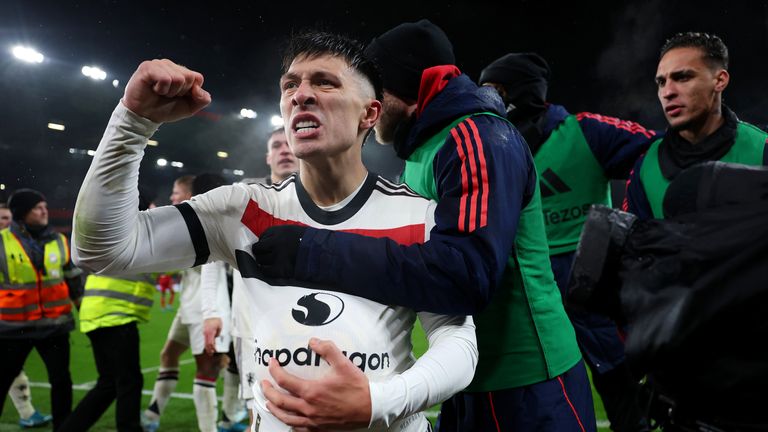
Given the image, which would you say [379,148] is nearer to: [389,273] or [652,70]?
[652,70]

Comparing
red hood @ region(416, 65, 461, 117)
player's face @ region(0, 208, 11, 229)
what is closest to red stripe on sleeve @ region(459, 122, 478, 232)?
red hood @ region(416, 65, 461, 117)

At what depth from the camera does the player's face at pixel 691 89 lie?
10.2 feet

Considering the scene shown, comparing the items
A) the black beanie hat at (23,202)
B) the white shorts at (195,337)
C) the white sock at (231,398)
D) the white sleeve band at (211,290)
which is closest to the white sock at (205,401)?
the white shorts at (195,337)

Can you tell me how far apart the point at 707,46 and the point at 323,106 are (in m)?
2.57

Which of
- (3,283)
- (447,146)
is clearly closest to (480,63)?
(3,283)

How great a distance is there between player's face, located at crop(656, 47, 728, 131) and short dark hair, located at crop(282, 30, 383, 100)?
79.4 inches

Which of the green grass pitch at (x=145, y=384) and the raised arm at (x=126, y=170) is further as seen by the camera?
the green grass pitch at (x=145, y=384)

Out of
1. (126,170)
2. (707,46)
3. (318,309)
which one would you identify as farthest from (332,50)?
→ (707,46)

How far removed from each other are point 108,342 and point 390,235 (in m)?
3.69

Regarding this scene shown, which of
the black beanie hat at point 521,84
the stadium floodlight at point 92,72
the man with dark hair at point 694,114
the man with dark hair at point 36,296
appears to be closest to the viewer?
the man with dark hair at point 694,114

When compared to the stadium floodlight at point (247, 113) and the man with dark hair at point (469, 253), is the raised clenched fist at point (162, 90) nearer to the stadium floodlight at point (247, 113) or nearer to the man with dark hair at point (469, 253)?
the man with dark hair at point (469, 253)

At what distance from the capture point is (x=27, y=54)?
19.3 m

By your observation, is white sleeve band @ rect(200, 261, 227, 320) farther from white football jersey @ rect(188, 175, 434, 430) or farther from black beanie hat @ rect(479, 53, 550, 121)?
white football jersey @ rect(188, 175, 434, 430)

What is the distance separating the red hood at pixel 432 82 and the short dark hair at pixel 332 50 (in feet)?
0.56
